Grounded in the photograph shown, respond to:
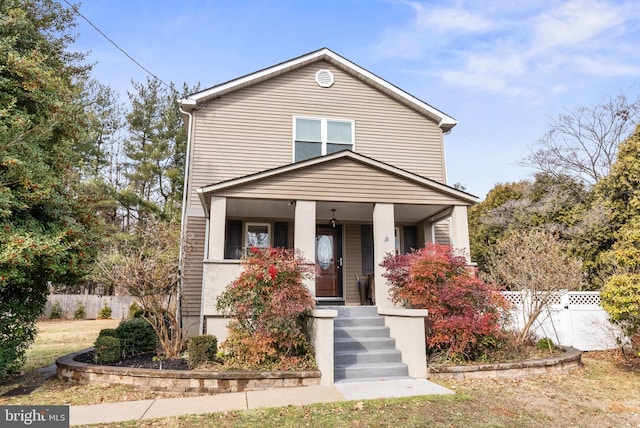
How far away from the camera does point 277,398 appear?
18.1 ft

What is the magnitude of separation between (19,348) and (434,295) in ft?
24.8

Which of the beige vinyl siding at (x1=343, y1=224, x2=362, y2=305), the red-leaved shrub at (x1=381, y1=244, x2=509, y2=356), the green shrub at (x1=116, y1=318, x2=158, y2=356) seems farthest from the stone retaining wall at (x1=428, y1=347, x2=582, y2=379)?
the green shrub at (x1=116, y1=318, x2=158, y2=356)

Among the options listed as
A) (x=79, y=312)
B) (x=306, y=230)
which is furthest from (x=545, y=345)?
(x=79, y=312)

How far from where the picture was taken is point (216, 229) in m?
8.31

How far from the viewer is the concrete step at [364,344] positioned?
7.29m

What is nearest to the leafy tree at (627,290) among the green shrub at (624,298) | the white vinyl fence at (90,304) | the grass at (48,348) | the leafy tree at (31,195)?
the green shrub at (624,298)

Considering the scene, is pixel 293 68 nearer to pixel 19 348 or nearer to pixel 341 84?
pixel 341 84

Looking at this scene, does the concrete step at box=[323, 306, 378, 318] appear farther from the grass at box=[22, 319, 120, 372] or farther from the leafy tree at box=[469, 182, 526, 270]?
the leafy tree at box=[469, 182, 526, 270]

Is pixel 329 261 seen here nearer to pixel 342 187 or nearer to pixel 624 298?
pixel 342 187

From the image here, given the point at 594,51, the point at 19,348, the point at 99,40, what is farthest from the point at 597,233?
the point at 99,40

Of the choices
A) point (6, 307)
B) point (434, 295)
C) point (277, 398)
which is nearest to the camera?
point (277, 398)

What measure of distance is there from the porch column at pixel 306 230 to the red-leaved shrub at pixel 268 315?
4.46 feet

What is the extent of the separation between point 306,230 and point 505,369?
15.4ft

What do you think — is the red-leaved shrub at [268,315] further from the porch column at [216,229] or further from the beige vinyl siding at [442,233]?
the beige vinyl siding at [442,233]
